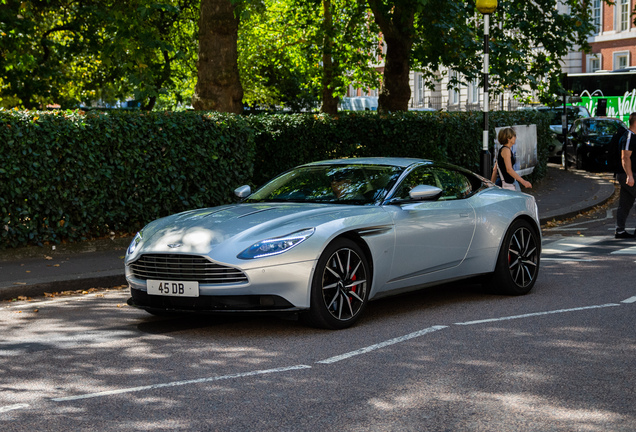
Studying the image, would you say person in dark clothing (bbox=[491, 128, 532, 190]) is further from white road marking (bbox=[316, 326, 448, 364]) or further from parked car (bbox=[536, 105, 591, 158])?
parked car (bbox=[536, 105, 591, 158])

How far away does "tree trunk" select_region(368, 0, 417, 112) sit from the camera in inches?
832

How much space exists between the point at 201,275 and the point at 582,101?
3511 centimetres

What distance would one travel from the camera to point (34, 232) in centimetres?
1162

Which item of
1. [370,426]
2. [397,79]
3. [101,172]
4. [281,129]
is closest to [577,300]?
[370,426]

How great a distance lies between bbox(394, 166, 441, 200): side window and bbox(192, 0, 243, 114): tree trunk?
24.7 feet

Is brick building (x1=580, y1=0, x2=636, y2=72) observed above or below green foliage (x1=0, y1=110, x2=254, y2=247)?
above

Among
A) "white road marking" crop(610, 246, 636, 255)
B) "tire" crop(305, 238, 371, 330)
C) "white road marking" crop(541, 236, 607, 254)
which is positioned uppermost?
"tire" crop(305, 238, 371, 330)

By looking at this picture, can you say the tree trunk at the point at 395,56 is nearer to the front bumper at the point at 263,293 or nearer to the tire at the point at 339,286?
the tire at the point at 339,286

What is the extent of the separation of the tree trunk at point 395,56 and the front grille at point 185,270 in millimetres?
14589

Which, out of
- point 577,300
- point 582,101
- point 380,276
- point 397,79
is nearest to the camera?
point 380,276

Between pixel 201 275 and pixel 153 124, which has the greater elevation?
pixel 153 124

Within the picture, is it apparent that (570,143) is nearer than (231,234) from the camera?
No

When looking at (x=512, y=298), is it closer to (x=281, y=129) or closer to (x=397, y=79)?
(x=281, y=129)

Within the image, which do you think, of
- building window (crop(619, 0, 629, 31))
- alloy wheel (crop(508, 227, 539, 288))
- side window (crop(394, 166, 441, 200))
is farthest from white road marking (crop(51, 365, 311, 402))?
building window (crop(619, 0, 629, 31))
